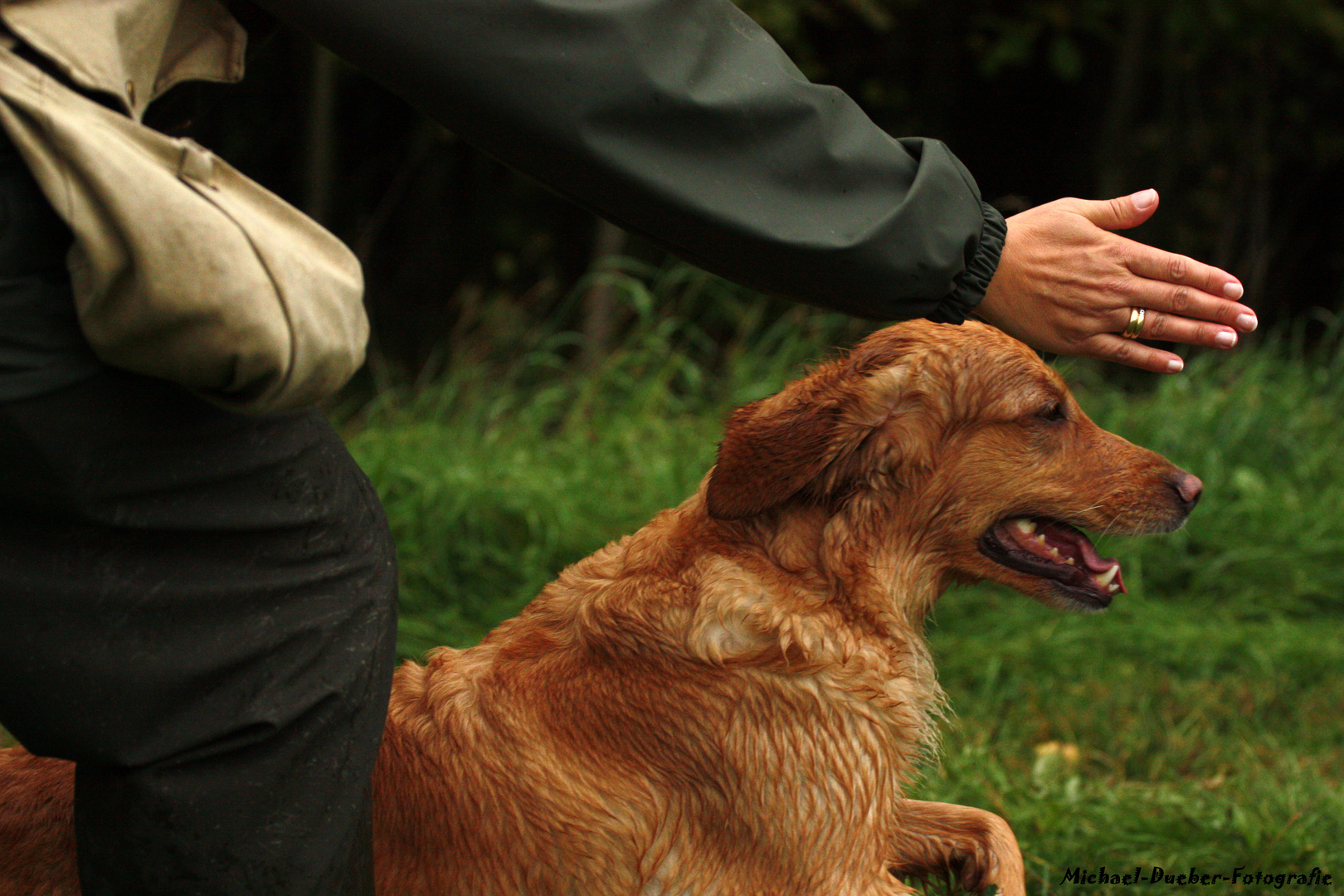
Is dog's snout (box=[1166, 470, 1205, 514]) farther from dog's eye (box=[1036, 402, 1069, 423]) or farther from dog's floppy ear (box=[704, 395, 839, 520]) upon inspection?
dog's floppy ear (box=[704, 395, 839, 520])

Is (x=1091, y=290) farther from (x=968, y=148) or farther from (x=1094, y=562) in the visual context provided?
(x=968, y=148)

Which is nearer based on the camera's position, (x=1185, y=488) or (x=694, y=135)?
(x=694, y=135)

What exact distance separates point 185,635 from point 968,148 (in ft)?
29.9

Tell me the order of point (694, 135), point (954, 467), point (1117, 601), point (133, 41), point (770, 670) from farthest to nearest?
point (1117, 601)
point (954, 467)
point (770, 670)
point (694, 135)
point (133, 41)

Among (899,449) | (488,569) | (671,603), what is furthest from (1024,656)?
(671,603)

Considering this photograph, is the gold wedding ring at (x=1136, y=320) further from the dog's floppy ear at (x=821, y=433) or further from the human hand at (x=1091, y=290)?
the dog's floppy ear at (x=821, y=433)

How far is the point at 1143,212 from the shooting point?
6.91 ft

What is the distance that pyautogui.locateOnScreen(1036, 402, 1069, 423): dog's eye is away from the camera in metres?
2.71

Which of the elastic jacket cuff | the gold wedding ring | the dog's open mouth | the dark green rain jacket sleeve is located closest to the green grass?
the dog's open mouth

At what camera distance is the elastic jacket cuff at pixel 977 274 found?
1.89 meters

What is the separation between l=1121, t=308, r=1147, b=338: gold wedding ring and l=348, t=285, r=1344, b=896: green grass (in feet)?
3.27

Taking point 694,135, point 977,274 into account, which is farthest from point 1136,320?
point 694,135

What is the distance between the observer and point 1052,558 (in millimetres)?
2734

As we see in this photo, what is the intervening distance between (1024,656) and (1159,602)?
2.70 feet
